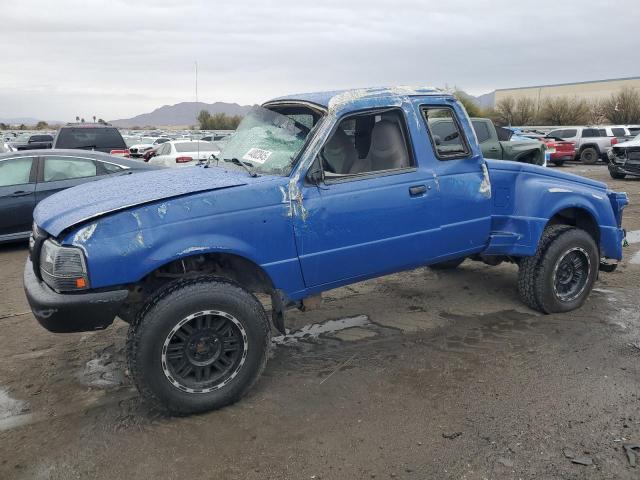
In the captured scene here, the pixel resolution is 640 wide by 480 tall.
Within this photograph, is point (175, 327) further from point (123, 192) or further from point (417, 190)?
point (417, 190)

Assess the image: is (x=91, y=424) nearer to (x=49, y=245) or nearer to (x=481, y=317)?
(x=49, y=245)

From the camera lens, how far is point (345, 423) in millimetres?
3393

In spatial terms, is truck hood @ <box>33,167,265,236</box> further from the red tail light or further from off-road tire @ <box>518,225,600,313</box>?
the red tail light

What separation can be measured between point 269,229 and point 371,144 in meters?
1.29

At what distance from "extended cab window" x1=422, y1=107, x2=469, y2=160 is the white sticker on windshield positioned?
1.30m

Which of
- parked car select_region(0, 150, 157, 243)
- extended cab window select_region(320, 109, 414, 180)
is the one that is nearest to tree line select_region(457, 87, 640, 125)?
parked car select_region(0, 150, 157, 243)

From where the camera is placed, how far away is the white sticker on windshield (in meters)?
4.05

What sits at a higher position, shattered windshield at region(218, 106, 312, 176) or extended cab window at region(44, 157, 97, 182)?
shattered windshield at region(218, 106, 312, 176)

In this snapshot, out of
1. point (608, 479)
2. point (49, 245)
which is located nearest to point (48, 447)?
point (49, 245)

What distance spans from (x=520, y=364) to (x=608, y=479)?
137 centimetres

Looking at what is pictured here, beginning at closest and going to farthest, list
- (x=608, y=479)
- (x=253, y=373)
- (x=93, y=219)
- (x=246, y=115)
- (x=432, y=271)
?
(x=608, y=479) → (x=93, y=219) → (x=253, y=373) → (x=246, y=115) → (x=432, y=271)

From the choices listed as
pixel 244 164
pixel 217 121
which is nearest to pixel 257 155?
pixel 244 164

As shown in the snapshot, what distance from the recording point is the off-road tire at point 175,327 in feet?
10.7

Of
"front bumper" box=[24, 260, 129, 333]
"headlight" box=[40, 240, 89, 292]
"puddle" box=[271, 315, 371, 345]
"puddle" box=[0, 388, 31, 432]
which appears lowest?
"puddle" box=[271, 315, 371, 345]
